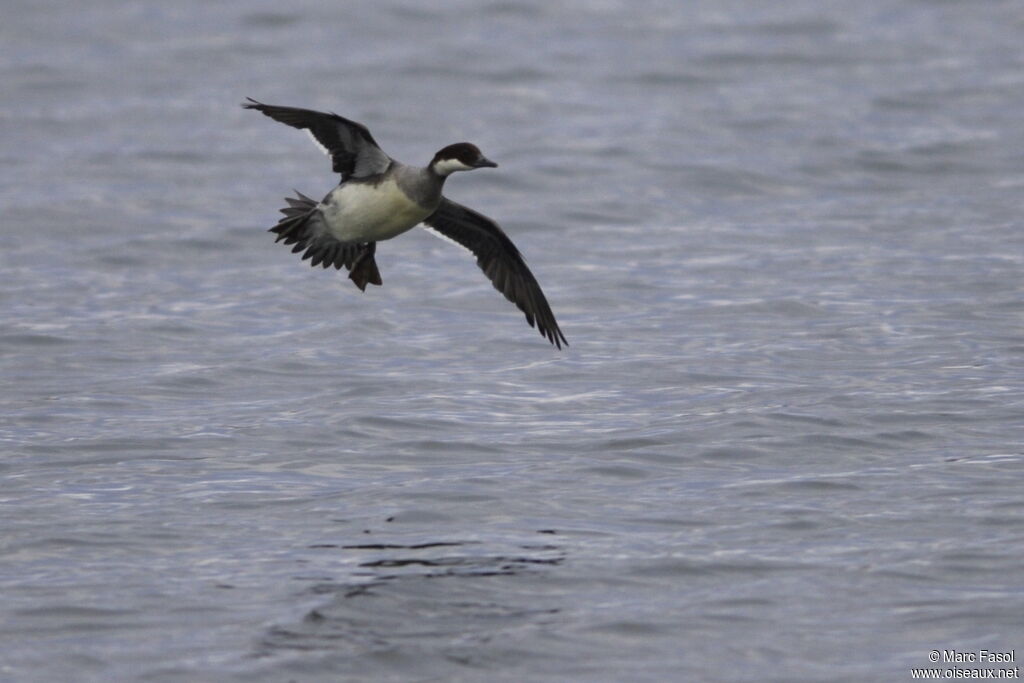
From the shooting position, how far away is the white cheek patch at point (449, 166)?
424 inches

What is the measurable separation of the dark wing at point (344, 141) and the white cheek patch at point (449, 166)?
16.1 inches

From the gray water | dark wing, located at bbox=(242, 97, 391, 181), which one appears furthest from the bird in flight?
the gray water

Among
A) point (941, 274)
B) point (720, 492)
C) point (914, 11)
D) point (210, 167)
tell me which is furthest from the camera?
point (914, 11)

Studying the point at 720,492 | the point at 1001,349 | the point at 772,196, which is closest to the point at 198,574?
the point at 720,492

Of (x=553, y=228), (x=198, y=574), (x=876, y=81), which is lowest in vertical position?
(x=198, y=574)

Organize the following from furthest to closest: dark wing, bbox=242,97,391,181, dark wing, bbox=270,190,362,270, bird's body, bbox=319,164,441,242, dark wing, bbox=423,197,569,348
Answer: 1. dark wing, bbox=423,197,569,348
2. dark wing, bbox=270,190,362,270
3. bird's body, bbox=319,164,441,242
4. dark wing, bbox=242,97,391,181

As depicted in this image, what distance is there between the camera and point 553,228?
20.3 metres

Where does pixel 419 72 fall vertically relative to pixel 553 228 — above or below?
above

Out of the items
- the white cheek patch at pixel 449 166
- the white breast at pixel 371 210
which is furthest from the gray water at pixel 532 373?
the white cheek patch at pixel 449 166

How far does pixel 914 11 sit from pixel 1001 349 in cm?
1863

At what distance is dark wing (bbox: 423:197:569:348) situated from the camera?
41.0ft

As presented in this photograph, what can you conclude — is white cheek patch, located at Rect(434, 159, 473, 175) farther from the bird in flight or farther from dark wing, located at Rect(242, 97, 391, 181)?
dark wing, located at Rect(242, 97, 391, 181)

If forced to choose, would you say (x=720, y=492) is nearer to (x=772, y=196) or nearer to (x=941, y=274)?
(x=941, y=274)

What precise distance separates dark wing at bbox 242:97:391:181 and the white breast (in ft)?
0.46
